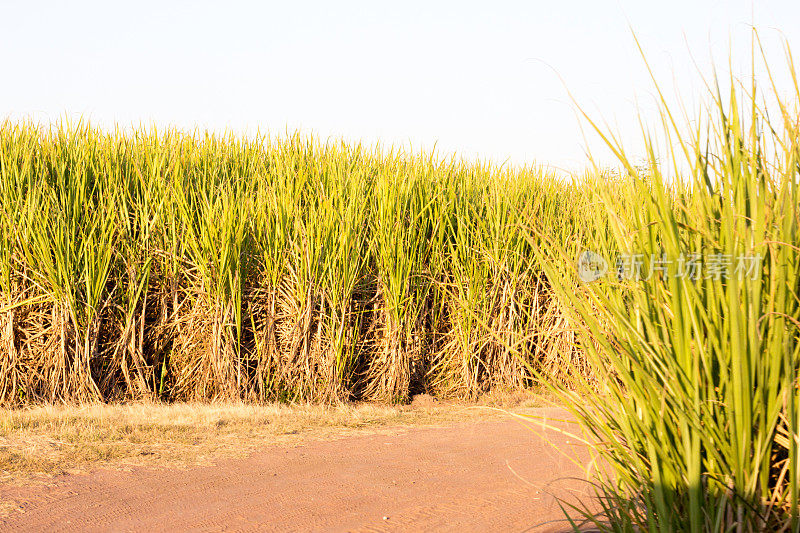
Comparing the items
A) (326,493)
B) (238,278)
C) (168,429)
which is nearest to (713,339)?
(326,493)

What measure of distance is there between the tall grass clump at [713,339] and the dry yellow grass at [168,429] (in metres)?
1.69

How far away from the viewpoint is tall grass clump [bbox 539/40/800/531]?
1.86 m

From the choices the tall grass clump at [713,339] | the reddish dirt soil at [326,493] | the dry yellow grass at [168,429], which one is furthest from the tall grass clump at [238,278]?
the tall grass clump at [713,339]

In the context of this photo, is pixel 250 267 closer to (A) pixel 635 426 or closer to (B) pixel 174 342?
(B) pixel 174 342

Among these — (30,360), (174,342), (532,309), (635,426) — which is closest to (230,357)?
(174,342)

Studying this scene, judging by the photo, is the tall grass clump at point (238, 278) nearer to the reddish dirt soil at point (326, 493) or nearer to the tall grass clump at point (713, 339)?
the reddish dirt soil at point (326, 493)

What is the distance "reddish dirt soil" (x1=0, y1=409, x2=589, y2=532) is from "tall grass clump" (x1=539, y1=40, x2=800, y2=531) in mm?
844

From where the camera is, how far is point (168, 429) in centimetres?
514

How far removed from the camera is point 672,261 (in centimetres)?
199

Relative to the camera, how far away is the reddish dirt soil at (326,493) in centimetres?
332

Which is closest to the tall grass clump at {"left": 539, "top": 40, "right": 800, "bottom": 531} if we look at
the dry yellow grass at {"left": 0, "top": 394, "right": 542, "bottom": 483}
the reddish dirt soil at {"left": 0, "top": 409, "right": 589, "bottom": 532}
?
the reddish dirt soil at {"left": 0, "top": 409, "right": 589, "bottom": 532}

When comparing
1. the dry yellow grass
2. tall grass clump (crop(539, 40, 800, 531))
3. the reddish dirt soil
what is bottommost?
the reddish dirt soil

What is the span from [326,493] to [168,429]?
1.88m

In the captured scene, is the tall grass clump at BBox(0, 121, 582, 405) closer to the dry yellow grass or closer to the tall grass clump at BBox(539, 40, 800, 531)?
the dry yellow grass
